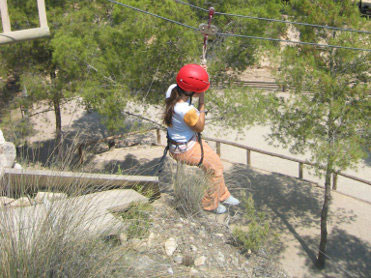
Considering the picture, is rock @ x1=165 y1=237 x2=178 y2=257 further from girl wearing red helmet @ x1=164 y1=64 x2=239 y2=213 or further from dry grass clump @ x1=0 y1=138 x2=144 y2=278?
dry grass clump @ x1=0 y1=138 x2=144 y2=278

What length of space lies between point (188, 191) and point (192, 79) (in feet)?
3.78

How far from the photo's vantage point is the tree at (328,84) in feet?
17.2

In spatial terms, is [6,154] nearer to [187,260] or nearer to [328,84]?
[187,260]

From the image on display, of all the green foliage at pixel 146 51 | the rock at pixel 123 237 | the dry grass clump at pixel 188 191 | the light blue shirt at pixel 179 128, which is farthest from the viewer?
the green foliage at pixel 146 51

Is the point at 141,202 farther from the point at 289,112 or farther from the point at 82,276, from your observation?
the point at 289,112

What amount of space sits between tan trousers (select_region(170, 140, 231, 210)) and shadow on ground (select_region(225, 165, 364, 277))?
3.44ft

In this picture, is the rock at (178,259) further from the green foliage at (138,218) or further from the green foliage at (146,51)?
the green foliage at (146,51)

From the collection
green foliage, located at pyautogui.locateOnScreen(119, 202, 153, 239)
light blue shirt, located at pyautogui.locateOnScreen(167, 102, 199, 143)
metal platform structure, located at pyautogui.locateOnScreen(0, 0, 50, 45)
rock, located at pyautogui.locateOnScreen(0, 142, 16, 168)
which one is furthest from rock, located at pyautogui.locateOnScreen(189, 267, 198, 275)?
metal platform structure, located at pyautogui.locateOnScreen(0, 0, 50, 45)

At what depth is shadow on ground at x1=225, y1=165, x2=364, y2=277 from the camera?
644cm

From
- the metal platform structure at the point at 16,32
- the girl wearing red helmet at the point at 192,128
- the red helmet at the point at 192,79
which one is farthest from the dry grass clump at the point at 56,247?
the metal platform structure at the point at 16,32

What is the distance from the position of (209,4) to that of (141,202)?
4554mm

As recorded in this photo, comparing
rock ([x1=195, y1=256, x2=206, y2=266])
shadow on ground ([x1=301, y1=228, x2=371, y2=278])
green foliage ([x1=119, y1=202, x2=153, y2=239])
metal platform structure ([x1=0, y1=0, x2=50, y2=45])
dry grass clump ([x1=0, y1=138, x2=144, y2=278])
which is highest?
metal platform structure ([x1=0, y1=0, x2=50, y2=45])

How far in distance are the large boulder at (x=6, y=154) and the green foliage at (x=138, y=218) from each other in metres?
1.80

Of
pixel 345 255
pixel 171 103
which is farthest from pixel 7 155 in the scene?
pixel 345 255
